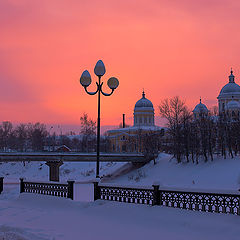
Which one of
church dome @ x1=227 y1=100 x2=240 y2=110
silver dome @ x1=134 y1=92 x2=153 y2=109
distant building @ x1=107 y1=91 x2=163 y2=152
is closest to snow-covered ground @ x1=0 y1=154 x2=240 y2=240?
church dome @ x1=227 y1=100 x2=240 y2=110

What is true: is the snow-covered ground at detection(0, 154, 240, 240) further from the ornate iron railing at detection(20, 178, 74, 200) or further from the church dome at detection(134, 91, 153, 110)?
the church dome at detection(134, 91, 153, 110)

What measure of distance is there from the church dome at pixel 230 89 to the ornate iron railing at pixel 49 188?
73.5 m

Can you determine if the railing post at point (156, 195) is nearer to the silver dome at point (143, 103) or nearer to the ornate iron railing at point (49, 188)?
the ornate iron railing at point (49, 188)

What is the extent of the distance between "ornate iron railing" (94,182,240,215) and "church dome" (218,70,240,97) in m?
74.6

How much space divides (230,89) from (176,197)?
77.0m

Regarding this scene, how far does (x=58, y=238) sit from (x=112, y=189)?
15.8ft

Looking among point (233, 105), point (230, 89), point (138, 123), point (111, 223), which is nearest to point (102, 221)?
point (111, 223)

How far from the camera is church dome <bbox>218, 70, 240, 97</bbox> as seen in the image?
8491 centimetres

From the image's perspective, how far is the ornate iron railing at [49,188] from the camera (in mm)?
15914

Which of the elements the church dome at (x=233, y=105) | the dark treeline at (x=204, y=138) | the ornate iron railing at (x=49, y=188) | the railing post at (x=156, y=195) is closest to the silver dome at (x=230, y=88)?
the church dome at (x=233, y=105)

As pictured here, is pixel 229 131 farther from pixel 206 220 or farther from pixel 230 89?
pixel 206 220

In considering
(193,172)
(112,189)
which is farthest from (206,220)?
(193,172)

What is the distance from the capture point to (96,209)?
46.3 feet

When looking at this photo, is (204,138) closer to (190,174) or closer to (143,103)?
(190,174)
